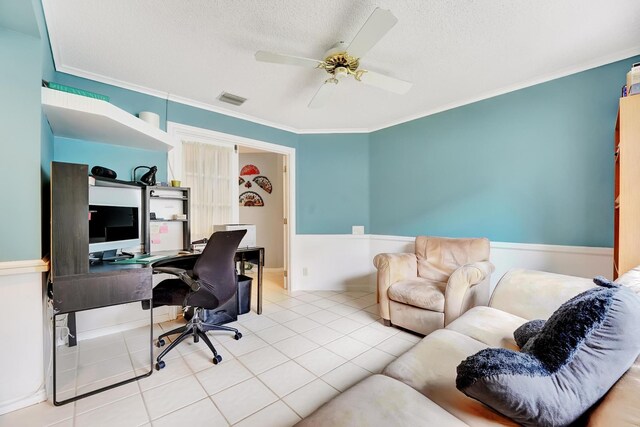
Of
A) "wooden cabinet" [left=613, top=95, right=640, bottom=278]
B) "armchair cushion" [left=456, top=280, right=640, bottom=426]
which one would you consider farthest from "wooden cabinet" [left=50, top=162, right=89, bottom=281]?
"wooden cabinet" [left=613, top=95, right=640, bottom=278]

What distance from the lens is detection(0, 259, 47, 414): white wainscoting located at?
146cm

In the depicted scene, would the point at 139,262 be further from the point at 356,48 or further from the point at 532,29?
the point at 532,29

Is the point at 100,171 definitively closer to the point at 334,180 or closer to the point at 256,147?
the point at 256,147

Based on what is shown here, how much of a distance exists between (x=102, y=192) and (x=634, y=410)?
310 cm

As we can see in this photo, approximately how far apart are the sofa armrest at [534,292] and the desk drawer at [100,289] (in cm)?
254

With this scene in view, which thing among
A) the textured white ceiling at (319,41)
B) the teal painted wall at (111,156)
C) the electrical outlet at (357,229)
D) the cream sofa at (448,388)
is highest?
the textured white ceiling at (319,41)

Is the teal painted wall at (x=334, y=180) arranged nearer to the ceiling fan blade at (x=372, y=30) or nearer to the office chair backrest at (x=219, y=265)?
the office chair backrest at (x=219, y=265)

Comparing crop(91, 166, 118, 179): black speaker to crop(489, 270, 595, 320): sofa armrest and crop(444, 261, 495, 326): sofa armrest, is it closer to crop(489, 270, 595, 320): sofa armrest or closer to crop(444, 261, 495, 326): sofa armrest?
crop(444, 261, 495, 326): sofa armrest

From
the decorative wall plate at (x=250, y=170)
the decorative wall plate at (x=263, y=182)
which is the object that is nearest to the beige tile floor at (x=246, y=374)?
the decorative wall plate at (x=263, y=182)

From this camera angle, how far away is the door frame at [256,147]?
2.87 meters

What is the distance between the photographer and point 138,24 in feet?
5.79

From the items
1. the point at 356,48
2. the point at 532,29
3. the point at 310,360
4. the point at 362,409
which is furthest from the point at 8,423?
the point at 532,29

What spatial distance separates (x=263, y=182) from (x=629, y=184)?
4.70 meters

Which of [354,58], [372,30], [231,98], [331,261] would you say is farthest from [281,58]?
[331,261]
